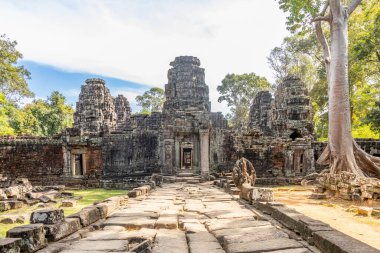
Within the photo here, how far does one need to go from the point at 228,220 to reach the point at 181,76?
1388cm

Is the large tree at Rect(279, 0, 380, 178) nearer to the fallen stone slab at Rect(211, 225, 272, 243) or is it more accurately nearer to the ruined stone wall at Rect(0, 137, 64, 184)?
the fallen stone slab at Rect(211, 225, 272, 243)

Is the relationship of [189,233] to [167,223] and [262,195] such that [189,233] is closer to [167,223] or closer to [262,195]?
[167,223]

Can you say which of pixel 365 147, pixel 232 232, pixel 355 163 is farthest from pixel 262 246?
pixel 365 147

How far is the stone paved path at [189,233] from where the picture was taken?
3.66m

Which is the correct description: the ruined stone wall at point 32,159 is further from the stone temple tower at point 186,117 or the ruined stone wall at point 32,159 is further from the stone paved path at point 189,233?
the stone paved path at point 189,233

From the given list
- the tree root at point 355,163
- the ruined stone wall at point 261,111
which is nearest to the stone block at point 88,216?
the tree root at point 355,163

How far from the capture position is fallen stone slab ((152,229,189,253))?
3.65m

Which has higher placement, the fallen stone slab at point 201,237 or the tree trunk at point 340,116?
the tree trunk at point 340,116

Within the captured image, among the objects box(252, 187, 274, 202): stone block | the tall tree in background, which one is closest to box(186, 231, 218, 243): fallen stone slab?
box(252, 187, 274, 202): stone block

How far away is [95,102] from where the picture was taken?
69.8ft

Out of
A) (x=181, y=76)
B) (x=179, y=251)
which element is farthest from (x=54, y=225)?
(x=181, y=76)

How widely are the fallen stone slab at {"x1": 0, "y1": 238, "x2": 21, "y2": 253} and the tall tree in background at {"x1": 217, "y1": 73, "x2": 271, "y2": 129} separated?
37.4 meters

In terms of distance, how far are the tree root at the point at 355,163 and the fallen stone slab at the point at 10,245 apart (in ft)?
34.4

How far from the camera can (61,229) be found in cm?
422
